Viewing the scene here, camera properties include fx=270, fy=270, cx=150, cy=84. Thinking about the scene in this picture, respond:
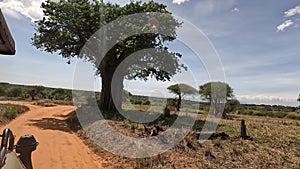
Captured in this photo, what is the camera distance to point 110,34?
18359 millimetres

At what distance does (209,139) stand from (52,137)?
6651 mm

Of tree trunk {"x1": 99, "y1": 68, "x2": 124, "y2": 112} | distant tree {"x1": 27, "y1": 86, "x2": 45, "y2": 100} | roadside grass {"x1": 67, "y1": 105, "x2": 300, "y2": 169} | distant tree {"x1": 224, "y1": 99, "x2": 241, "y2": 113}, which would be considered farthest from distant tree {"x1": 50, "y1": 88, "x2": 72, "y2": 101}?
roadside grass {"x1": 67, "y1": 105, "x2": 300, "y2": 169}

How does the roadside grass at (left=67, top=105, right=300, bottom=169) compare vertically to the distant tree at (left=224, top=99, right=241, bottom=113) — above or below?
below

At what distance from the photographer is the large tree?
18234 mm

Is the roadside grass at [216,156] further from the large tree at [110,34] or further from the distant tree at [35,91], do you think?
the distant tree at [35,91]

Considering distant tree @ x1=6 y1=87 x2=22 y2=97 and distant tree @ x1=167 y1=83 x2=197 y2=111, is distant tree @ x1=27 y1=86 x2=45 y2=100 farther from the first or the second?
distant tree @ x1=167 y1=83 x2=197 y2=111

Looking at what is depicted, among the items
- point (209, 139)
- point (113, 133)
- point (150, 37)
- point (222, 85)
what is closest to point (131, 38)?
point (150, 37)

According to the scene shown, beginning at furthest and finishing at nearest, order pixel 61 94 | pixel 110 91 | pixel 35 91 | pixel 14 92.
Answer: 1. pixel 61 94
2. pixel 35 91
3. pixel 14 92
4. pixel 110 91

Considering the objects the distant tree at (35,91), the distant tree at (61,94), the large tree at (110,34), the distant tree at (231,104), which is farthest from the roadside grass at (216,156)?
the distant tree at (61,94)

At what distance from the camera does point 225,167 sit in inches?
301

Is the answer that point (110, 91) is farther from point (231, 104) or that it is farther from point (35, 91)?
point (35, 91)

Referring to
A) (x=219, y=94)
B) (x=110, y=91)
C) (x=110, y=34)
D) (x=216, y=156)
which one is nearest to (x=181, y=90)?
(x=219, y=94)

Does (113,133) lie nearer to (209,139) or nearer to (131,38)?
(209,139)

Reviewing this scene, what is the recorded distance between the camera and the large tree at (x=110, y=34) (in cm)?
1823
